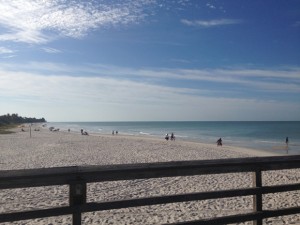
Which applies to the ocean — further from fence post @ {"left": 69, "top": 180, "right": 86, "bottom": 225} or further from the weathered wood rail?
fence post @ {"left": 69, "top": 180, "right": 86, "bottom": 225}

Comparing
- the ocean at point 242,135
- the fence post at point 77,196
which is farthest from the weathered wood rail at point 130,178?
the ocean at point 242,135

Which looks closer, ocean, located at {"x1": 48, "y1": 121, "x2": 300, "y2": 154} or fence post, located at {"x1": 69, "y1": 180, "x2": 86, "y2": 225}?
fence post, located at {"x1": 69, "y1": 180, "x2": 86, "y2": 225}

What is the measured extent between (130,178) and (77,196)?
564 millimetres

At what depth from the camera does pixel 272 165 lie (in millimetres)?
4504

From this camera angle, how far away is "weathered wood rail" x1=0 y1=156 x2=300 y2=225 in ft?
11.1

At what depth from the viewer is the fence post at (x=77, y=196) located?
11.7 ft

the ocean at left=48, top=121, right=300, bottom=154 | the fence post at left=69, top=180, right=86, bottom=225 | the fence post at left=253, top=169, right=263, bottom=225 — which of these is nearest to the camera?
the fence post at left=69, top=180, right=86, bottom=225

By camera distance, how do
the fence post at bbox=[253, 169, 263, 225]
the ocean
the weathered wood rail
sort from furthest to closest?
the ocean < the fence post at bbox=[253, 169, 263, 225] < the weathered wood rail

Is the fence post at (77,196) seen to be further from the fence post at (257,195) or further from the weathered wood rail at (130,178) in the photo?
the fence post at (257,195)

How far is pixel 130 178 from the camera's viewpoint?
381cm

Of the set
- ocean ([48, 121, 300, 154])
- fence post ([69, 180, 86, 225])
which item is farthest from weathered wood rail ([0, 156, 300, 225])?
ocean ([48, 121, 300, 154])

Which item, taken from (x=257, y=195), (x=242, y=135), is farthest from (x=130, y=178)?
(x=242, y=135)

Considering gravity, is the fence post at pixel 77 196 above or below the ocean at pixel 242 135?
above

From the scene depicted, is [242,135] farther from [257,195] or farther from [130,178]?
[130,178]
